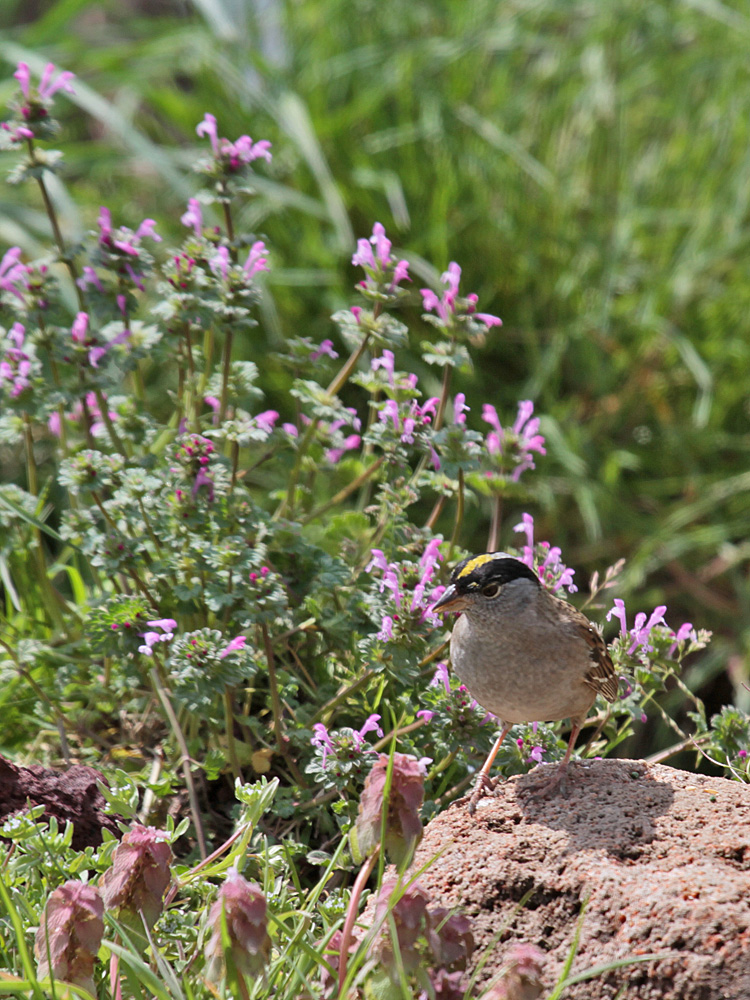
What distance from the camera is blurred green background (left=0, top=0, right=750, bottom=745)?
4.29 meters

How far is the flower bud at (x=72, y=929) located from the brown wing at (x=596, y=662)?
101cm

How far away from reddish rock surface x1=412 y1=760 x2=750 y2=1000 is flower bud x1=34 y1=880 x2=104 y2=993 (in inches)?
21.2

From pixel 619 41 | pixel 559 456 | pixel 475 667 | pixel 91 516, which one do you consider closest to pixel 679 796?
pixel 475 667

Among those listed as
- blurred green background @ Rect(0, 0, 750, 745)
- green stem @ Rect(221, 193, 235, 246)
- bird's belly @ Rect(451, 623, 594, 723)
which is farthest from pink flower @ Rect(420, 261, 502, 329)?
blurred green background @ Rect(0, 0, 750, 745)

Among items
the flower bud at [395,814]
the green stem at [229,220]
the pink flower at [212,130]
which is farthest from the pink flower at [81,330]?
the flower bud at [395,814]

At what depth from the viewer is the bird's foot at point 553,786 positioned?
7.01 ft

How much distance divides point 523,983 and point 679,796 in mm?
669

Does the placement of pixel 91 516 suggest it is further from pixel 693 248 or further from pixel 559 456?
pixel 693 248

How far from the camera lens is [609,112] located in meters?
5.10

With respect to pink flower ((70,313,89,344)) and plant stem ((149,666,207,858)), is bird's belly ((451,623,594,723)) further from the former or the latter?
pink flower ((70,313,89,344))

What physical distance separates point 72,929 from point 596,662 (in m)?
1.09

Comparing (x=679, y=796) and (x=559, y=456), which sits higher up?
(x=559, y=456)

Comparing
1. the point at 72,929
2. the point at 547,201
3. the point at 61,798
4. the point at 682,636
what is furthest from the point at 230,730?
the point at 547,201

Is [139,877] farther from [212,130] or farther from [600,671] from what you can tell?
[212,130]
